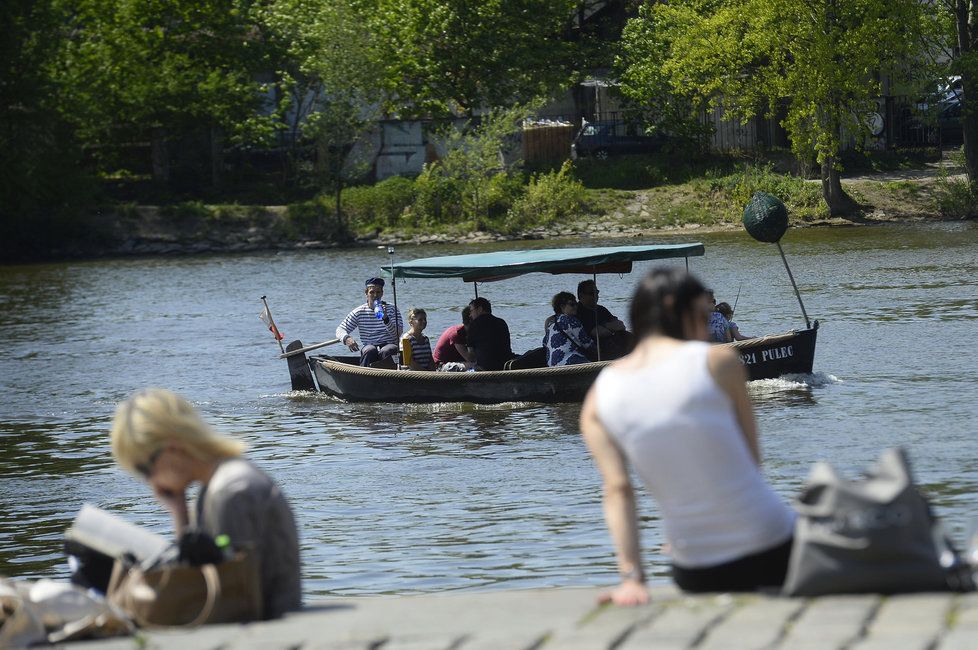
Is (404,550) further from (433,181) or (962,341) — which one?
(433,181)

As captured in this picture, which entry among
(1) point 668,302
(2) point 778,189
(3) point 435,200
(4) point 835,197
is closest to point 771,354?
(1) point 668,302

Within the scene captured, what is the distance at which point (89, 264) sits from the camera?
48188mm

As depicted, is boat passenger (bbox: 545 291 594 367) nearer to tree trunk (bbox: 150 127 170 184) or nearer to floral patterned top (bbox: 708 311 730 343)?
floral patterned top (bbox: 708 311 730 343)

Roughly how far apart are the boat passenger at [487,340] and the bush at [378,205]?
1257 inches

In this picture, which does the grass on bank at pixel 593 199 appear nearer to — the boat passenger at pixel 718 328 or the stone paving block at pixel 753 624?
the boat passenger at pixel 718 328

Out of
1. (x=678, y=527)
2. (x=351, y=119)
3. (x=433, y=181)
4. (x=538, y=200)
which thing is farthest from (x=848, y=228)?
(x=678, y=527)

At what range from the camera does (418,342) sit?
64.3 ft

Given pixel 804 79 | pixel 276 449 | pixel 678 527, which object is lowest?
pixel 276 449

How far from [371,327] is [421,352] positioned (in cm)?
119

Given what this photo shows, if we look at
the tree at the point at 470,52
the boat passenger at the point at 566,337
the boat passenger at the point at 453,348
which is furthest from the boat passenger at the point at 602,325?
the tree at the point at 470,52

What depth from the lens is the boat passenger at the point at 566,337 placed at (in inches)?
728

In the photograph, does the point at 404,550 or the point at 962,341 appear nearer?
the point at 404,550

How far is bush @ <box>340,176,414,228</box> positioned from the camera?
168 ft

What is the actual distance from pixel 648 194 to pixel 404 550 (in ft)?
123
